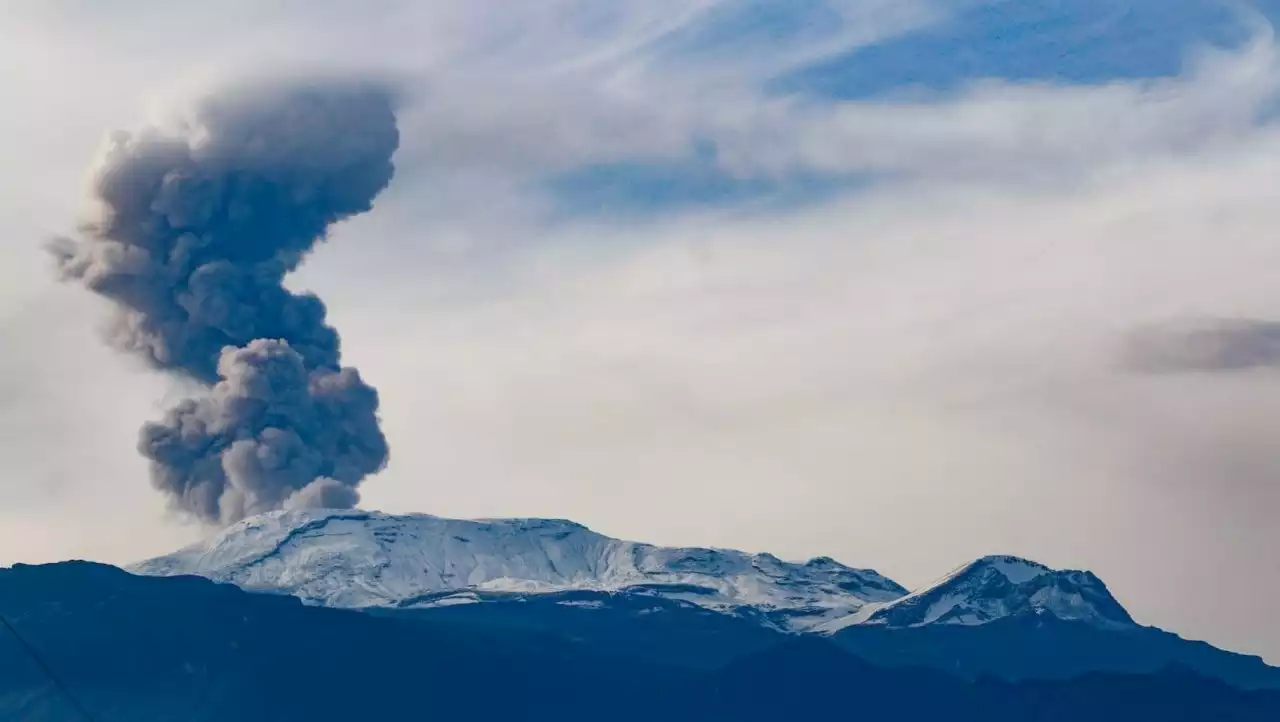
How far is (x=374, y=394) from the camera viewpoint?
19300cm
